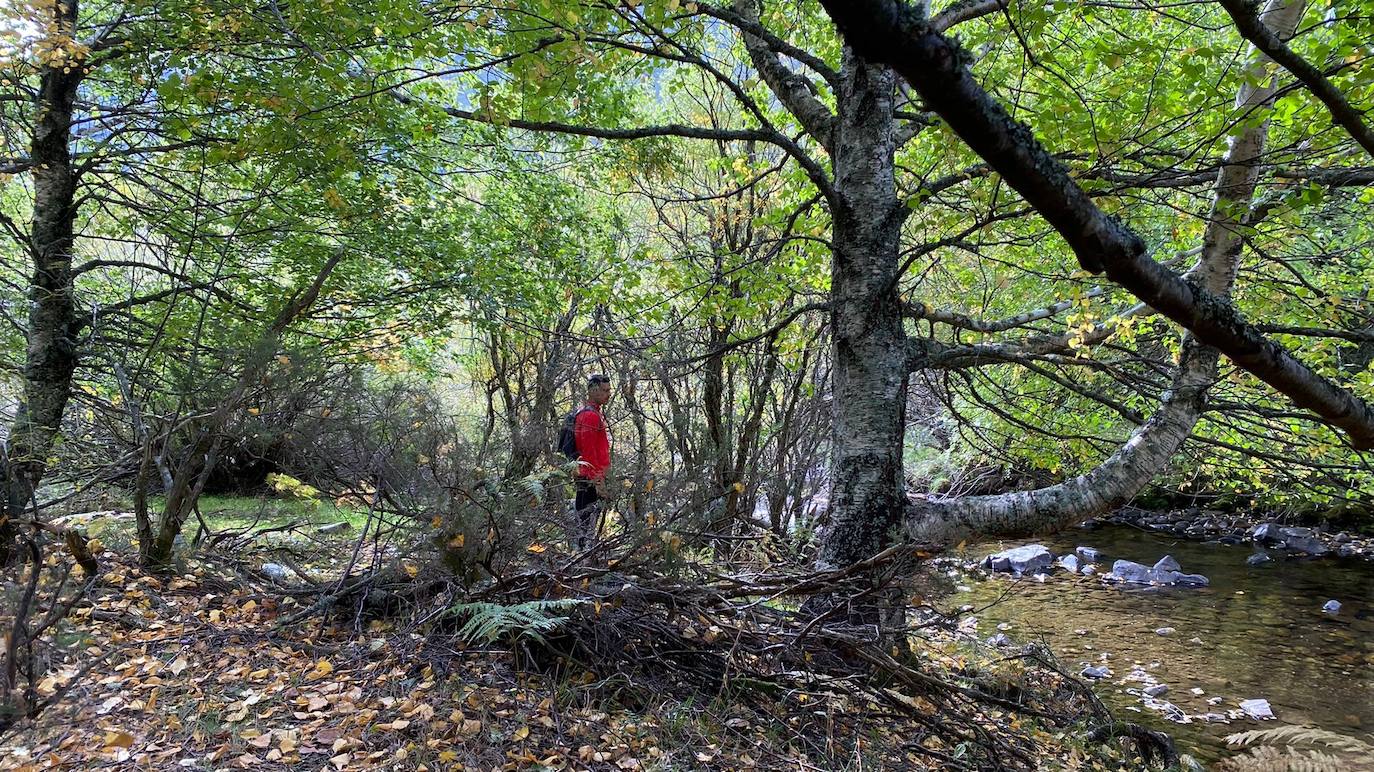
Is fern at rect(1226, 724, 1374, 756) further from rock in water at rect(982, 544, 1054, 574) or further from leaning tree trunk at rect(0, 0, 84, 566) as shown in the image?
leaning tree trunk at rect(0, 0, 84, 566)

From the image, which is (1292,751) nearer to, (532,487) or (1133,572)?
(532,487)

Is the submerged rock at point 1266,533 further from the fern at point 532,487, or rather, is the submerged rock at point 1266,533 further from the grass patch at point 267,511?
the grass patch at point 267,511

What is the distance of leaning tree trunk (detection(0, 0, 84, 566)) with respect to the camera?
15.4ft

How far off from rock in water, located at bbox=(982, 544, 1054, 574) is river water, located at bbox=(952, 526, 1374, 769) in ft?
1.18

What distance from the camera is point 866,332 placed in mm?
4105

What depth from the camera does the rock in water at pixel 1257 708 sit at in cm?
546

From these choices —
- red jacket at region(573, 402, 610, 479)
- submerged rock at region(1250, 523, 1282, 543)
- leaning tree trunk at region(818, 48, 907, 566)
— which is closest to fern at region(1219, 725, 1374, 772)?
leaning tree trunk at region(818, 48, 907, 566)

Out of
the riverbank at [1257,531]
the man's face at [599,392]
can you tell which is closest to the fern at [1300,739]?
the man's face at [599,392]

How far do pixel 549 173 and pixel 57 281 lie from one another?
5.09 metres

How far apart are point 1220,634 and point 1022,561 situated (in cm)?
333

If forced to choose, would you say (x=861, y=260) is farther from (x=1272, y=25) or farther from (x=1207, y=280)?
(x=1272, y=25)

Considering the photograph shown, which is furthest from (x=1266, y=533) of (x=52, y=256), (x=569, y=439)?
(x=52, y=256)

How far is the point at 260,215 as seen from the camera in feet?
19.8

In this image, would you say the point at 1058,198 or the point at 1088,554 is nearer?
the point at 1058,198
